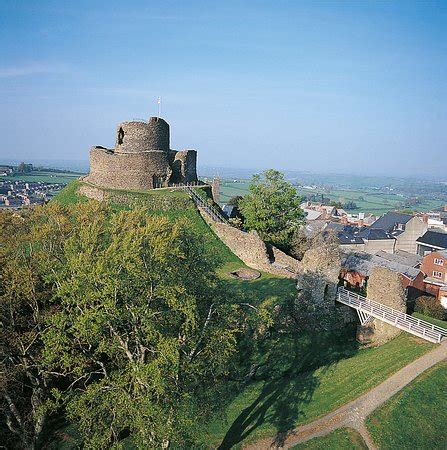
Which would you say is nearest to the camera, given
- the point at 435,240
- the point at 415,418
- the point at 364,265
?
the point at 415,418

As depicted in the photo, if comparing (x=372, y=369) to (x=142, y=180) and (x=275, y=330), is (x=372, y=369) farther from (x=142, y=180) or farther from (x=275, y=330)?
(x=142, y=180)

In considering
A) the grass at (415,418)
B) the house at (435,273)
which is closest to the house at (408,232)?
the house at (435,273)

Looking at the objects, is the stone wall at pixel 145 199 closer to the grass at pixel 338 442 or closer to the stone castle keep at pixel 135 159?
the stone castle keep at pixel 135 159

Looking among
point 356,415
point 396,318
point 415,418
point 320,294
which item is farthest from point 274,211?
point 415,418

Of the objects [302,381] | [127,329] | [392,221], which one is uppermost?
[127,329]

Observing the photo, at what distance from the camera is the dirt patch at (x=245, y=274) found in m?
30.6

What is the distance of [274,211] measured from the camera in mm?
37406

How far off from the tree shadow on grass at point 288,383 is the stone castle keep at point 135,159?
901 inches

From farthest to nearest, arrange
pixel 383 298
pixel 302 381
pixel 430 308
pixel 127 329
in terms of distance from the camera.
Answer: pixel 430 308, pixel 383 298, pixel 302 381, pixel 127 329

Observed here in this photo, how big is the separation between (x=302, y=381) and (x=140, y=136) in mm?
28359

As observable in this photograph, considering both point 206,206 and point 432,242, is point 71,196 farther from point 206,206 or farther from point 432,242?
point 432,242

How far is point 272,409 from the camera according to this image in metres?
18.6

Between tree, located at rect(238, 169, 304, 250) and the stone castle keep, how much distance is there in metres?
10.1

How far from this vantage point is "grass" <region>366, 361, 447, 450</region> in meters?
15.1
